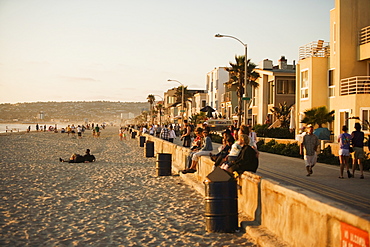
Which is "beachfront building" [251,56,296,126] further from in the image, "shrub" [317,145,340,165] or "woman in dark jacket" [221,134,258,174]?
"woman in dark jacket" [221,134,258,174]

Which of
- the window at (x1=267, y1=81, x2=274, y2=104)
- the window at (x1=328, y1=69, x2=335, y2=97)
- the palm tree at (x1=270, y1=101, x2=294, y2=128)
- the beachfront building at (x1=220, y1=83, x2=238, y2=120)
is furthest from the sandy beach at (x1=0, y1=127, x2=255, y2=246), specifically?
the beachfront building at (x1=220, y1=83, x2=238, y2=120)

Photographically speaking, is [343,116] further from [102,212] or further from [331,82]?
[102,212]

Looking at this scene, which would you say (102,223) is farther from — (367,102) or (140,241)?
(367,102)

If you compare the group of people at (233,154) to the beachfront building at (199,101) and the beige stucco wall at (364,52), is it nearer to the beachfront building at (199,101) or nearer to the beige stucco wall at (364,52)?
the beige stucco wall at (364,52)

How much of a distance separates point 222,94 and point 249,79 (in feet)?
93.3

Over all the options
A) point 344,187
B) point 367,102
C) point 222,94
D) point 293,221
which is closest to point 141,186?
point 344,187

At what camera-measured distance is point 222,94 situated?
72.1m

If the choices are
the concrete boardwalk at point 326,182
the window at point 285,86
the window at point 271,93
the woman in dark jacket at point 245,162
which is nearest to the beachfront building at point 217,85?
the window at point 271,93

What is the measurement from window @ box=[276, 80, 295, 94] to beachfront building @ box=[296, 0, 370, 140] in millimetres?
14579

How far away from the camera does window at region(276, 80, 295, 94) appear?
1700 inches

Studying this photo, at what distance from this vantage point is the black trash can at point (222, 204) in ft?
24.0

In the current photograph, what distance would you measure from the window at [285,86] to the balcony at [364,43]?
17694mm

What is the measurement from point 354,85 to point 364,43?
9.02 ft

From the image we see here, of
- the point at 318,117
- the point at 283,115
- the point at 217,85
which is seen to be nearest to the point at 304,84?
the point at 318,117
